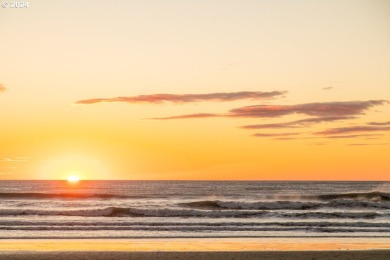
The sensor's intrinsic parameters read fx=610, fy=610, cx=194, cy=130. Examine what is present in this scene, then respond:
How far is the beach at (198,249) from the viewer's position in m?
15.5

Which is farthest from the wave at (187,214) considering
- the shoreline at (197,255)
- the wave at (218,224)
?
the shoreline at (197,255)

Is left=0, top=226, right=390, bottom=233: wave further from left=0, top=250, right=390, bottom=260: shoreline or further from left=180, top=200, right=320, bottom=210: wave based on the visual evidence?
left=180, top=200, right=320, bottom=210: wave

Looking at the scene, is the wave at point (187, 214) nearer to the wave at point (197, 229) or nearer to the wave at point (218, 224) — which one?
the wave at point (218, 224)

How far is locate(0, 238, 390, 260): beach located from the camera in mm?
15516

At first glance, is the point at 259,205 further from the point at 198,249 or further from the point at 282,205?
the point at 198,249

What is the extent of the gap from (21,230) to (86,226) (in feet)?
9.48

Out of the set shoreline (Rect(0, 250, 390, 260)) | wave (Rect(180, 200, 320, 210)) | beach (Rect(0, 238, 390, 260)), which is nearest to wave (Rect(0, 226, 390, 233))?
beach (Rect(0, 238, 390, 260))

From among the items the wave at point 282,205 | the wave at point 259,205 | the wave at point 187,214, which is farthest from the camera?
the wave at point 259,205

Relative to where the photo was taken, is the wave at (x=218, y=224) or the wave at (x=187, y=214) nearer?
the wave at (x=218, y=224)

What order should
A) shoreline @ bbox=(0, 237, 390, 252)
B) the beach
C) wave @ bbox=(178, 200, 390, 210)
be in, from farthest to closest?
wave @ bbox=(178, 200, 390, 210) < shoreline @ bbox=(0, 237, 390, 252) < the beach

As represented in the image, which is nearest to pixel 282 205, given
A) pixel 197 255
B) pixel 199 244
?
pixel 199 244

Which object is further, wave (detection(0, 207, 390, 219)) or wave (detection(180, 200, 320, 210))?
wave (detection(180, 200, 320, 210))

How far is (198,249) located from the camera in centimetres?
1733

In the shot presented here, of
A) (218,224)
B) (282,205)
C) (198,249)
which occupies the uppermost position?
(198,249)
